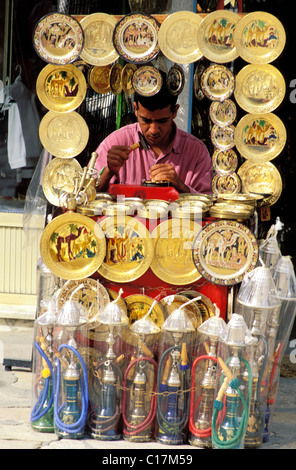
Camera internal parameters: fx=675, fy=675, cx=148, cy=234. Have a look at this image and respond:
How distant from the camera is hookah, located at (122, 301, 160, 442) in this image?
11.1ft

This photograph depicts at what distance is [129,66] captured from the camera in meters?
4.53

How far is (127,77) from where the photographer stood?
14.9 ft

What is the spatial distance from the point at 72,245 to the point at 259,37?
159 centimetres

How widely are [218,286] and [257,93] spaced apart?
1.30 metres

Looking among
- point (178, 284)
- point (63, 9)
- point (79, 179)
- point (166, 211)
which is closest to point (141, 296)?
point (178, 284)

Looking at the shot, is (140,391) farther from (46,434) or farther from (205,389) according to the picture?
(46,434)

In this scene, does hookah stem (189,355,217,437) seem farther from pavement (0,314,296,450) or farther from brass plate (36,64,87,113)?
brass plate (36,64,87,113)

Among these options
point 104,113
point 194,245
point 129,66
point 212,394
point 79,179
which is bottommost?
point 212,394

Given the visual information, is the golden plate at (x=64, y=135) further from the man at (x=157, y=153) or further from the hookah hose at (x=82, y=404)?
the hookah hose at (x=82, y=404)

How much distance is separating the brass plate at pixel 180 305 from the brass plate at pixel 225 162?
4.40 feet

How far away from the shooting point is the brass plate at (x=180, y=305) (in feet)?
11.6

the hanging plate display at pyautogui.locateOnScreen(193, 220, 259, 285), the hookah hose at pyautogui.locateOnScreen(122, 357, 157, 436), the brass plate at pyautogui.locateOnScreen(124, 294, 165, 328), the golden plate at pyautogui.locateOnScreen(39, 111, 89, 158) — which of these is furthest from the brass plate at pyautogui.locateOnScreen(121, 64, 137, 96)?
the hookah hose at pyautogui.locateOnScreen(122, 357, 157, 436)

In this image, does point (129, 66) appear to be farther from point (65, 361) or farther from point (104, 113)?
point (65, 361)

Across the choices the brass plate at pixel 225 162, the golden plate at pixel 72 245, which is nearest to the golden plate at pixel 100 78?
the brass plate at pixel 225 162
